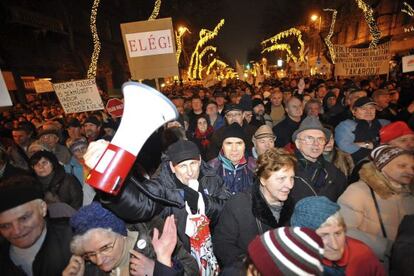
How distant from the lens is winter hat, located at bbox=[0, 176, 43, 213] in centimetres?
207

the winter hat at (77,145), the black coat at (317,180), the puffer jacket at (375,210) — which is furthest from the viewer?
the winter hat at (77,145)

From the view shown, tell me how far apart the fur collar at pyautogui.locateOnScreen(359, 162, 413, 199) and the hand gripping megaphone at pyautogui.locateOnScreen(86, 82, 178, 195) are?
79.8 inches

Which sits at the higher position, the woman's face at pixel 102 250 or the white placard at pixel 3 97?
the white placard at pixel 3 97

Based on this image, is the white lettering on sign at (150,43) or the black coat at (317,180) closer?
the black coat at (317,180)

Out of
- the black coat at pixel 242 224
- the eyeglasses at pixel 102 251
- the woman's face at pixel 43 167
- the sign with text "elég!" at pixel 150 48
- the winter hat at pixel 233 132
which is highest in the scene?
the sign with text "elég!" at pixel 150 48

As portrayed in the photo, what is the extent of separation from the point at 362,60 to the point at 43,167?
995cm

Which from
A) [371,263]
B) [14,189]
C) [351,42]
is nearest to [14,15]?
[14,189]

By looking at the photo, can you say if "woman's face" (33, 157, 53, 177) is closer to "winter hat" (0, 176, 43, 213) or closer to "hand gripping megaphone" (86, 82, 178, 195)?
"winter hat" (0, 176, 43, 213)

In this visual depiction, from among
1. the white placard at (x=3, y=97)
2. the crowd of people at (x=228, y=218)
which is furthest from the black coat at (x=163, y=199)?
the white placard at (x=3, y=97)

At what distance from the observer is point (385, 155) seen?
2498 millimetres

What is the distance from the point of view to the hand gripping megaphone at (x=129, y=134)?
140cm

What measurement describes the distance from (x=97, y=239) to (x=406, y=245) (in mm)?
2200

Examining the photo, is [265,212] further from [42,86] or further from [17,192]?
[42,86]

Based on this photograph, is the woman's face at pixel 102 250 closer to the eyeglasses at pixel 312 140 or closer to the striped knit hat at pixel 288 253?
the striped knit hat at pixel 288 253
